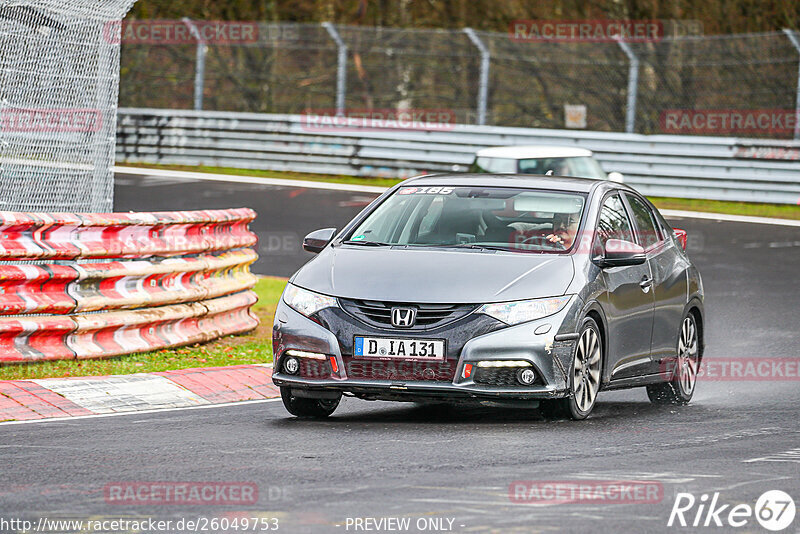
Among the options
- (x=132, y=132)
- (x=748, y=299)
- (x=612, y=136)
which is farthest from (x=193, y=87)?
(x=748, y=299)

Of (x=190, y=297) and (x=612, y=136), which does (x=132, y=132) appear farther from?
(x=190, y=297)

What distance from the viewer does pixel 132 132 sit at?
1248 inches

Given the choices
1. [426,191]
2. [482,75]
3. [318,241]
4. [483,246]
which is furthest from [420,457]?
[482,75]

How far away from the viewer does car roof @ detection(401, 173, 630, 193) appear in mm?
9852

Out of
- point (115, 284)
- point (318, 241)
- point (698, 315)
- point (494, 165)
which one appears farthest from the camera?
point (494, 165)

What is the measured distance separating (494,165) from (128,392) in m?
10.7

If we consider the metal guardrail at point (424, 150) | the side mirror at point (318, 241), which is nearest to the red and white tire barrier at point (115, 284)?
the side mirror at point (318, 241)

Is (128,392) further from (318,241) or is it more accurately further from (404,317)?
(404,317)

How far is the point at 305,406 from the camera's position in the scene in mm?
9195

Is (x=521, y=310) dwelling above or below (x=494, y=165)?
above

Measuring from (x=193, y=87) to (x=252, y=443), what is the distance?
2458cm

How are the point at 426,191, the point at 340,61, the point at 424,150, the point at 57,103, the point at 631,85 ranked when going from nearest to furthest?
the point at 426,191 → the point at 57,103 → the point at 631,85 → the point at 424,150 → the point at 340,61

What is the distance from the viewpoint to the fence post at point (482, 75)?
94.9ft

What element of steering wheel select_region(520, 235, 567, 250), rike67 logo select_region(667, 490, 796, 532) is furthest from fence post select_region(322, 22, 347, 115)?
rike67 logo select_region(667, 490, 796, 532)
